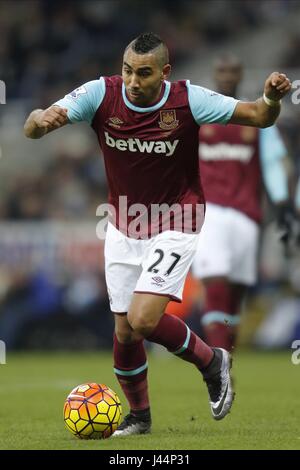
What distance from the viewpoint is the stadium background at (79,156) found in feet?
47.4

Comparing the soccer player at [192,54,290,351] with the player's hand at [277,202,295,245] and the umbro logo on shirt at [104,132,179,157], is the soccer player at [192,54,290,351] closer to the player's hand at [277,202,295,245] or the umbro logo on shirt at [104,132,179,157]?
the player's hand at [277,202,295,245]

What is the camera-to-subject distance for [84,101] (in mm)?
6254

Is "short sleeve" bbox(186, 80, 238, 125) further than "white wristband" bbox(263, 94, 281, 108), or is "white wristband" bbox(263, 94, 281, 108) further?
"short sleeve" bbox(186, 80, 238, 125)

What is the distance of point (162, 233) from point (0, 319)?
8.57 metres

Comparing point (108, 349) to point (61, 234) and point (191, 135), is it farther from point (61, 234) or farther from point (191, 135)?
point (191, 135)

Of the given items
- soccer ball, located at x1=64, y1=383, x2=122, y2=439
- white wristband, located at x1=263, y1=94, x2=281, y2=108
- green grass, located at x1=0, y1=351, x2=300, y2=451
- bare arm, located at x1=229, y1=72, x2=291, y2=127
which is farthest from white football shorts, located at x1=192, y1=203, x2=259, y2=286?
Answer: white wristband, located at x1=263, y1=94, x2=281, y2=108

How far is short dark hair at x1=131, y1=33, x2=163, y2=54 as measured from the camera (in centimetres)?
610

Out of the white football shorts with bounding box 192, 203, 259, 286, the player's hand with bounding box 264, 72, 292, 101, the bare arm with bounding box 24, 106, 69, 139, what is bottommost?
the white football shorts with bounding box 192, 203, 259, 286

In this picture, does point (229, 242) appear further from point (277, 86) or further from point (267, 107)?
point (277, 86)

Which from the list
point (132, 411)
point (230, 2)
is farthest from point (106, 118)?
point (230, 2)

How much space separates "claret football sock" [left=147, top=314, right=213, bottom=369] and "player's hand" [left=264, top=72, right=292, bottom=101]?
146cm

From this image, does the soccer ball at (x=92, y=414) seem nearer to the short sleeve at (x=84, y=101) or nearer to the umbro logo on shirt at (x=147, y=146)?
the umbro logo on shirt at (x=147, y=146)

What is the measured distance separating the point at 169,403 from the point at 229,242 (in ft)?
4.75

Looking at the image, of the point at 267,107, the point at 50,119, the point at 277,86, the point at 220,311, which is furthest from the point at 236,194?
the point at 50,119
